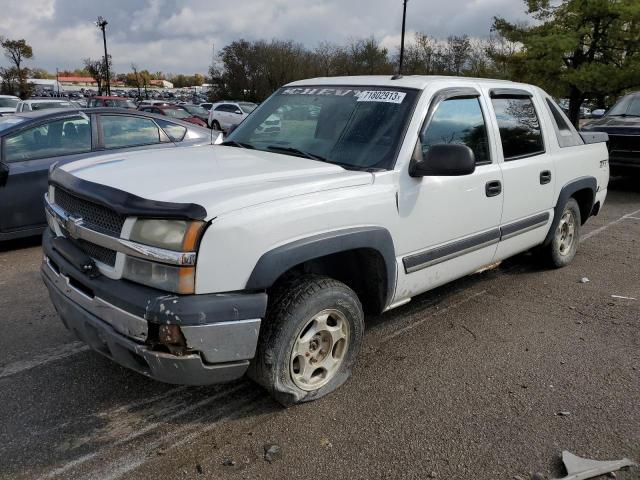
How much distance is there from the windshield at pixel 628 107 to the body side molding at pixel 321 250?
987 cm

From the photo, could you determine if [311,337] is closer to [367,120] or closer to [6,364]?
[367,120]

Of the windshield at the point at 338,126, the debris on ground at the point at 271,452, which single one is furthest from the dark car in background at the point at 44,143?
the debris on ground at the point at 271,452

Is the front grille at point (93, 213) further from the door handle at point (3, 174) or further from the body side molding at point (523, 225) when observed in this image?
the door handle at point (3, 174)

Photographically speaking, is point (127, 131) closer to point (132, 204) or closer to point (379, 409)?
point (132, 204)

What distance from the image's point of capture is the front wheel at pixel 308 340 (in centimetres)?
269

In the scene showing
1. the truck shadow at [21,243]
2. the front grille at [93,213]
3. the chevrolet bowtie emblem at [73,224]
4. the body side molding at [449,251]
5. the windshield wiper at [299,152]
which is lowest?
the truck shadow at [21,243]

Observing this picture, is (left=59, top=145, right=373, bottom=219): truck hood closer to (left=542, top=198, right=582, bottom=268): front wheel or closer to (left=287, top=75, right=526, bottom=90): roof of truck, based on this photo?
(left=287, top=75, right=526, bottom=90): roof of truck

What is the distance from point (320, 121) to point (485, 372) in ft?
6.50

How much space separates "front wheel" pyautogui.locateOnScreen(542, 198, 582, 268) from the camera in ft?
17.0

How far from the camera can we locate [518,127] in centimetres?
430

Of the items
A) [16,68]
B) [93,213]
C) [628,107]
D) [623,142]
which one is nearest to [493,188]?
[93,213]

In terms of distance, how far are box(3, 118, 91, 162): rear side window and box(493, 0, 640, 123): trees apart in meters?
15.0

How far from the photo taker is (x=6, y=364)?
3.42m

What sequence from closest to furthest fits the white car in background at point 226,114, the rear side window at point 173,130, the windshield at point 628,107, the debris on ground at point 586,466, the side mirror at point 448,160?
the debris on ground at point 586,466 < the side mirror at point 448,160 < the rear side window at point 173,130 < the windshield at point 628,107 < the white car in background at point 226,114
